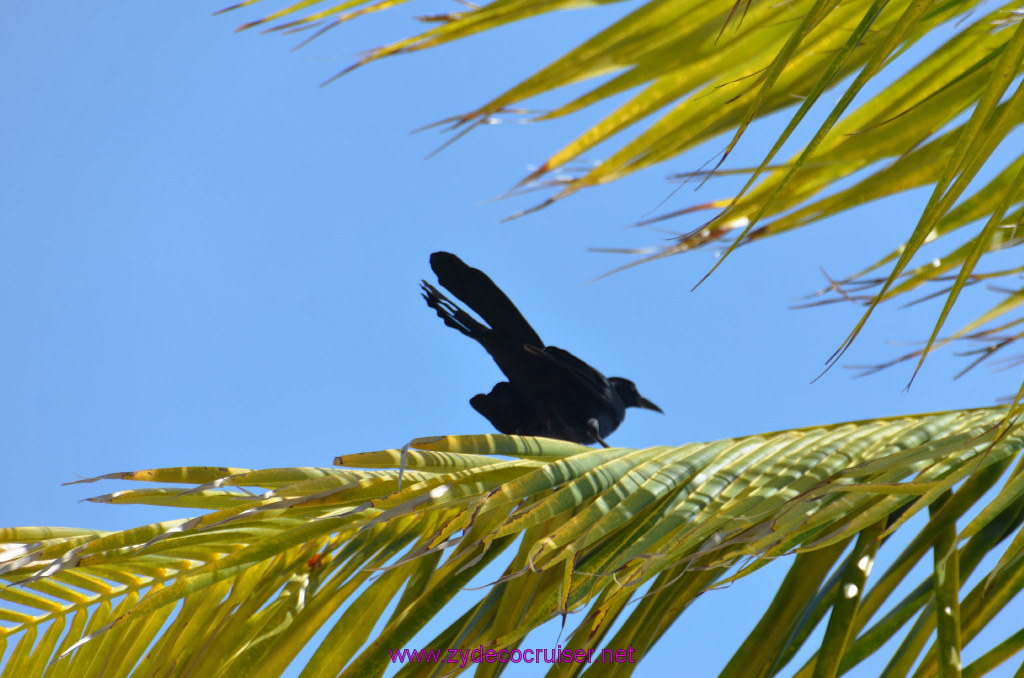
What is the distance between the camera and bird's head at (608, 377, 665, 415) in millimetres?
1988

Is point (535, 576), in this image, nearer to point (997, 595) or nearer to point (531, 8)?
point (997, 595)

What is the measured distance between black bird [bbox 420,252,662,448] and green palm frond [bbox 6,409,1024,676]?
1.85 feet

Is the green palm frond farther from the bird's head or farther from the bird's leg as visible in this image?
the bird's head

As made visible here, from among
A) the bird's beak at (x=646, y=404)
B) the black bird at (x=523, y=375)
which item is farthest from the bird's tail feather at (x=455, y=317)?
the bird's beak at (x=646, y=404)

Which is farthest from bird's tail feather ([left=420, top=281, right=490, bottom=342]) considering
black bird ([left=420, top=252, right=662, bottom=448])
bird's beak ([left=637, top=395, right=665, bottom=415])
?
bird's beak ([left=637, top=395, right=665, bottom=415])

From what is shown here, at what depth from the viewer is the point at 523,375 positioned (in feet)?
5.60

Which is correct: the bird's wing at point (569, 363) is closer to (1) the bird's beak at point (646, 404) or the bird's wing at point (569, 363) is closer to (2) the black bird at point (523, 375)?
(2) the black bird at point (523, 375)

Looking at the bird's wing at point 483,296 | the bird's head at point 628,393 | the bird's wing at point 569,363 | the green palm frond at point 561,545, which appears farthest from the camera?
the bird's head at point 628,393

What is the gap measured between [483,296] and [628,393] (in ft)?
1.95

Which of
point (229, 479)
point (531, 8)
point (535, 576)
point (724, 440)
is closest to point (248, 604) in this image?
point (229, 479)

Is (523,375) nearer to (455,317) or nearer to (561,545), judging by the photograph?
(455,317)

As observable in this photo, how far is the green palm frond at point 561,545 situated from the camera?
0.80 m

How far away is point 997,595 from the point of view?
866mm

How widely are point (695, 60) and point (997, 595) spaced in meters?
0.71
